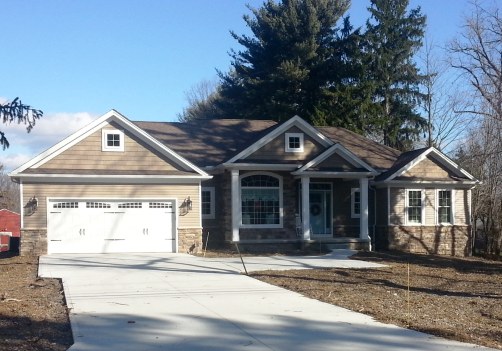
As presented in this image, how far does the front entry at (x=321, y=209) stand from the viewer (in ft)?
93.8

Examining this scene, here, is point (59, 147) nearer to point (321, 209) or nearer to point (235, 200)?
point (235, 200)

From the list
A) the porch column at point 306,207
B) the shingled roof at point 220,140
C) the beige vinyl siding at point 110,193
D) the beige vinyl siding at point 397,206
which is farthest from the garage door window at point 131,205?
the beige vinyl siding at point 397,206

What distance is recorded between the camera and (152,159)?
2534 cm

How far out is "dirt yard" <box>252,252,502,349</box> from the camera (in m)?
10.8

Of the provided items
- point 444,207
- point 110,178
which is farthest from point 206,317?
point 444,207

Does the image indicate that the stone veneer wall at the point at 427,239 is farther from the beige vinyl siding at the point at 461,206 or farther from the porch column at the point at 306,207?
the porch column at the point at 306,207

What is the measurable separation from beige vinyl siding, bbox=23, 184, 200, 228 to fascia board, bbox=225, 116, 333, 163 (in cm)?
218

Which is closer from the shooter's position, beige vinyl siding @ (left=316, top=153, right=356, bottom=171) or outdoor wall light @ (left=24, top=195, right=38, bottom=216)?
outdoor wall light @ (left=24, top=195, right=38, bottom=216)

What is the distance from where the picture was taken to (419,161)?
1125 inches

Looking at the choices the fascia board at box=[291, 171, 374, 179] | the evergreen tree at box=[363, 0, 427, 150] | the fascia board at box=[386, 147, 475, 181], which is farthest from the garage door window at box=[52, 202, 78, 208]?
the evergreen tree at box=[363, 0, 427, 150]

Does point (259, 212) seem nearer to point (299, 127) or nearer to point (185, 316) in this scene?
point (299, 127)

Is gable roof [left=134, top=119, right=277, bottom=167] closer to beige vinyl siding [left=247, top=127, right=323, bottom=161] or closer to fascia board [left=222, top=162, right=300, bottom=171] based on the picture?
beige vinyl siding [left=247, top=127, right=323, bottom=161]

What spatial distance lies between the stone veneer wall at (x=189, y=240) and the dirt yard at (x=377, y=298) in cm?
545

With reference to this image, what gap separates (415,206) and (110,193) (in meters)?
12.8
